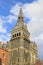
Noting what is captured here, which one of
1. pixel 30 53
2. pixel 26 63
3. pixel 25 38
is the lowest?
pixel 26 63

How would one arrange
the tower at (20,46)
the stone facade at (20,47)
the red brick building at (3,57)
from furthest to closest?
the stone facade at (20,47), the tower at (20,46), the red brick building at (3,57)

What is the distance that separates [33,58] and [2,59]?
1775 cm

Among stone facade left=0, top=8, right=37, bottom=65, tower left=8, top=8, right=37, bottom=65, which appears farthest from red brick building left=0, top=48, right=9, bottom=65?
tower left=8, top=8, right=37, bottom=65

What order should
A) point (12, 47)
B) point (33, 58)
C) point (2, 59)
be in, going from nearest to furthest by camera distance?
point (2, 59)
point (12, 47)
point (33, 58)

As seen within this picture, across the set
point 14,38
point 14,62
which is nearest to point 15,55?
point 14,62

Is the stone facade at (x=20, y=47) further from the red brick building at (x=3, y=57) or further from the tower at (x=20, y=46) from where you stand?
the red brick building at (x=3, y=57)

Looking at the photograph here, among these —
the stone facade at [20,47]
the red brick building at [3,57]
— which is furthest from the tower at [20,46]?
the red brick building at [3,57]

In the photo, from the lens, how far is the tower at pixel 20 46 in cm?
7812

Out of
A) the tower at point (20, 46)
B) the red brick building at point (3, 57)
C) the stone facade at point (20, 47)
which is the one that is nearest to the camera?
the red brick building at point (3, 57)

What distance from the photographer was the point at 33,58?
88.2m

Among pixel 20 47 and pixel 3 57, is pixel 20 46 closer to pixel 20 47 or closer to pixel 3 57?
pixel 20 47

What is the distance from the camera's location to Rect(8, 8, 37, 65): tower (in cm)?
7812

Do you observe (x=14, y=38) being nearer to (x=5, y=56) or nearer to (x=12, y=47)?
(x=12, y=47)

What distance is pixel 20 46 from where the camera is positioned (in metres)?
79.6
